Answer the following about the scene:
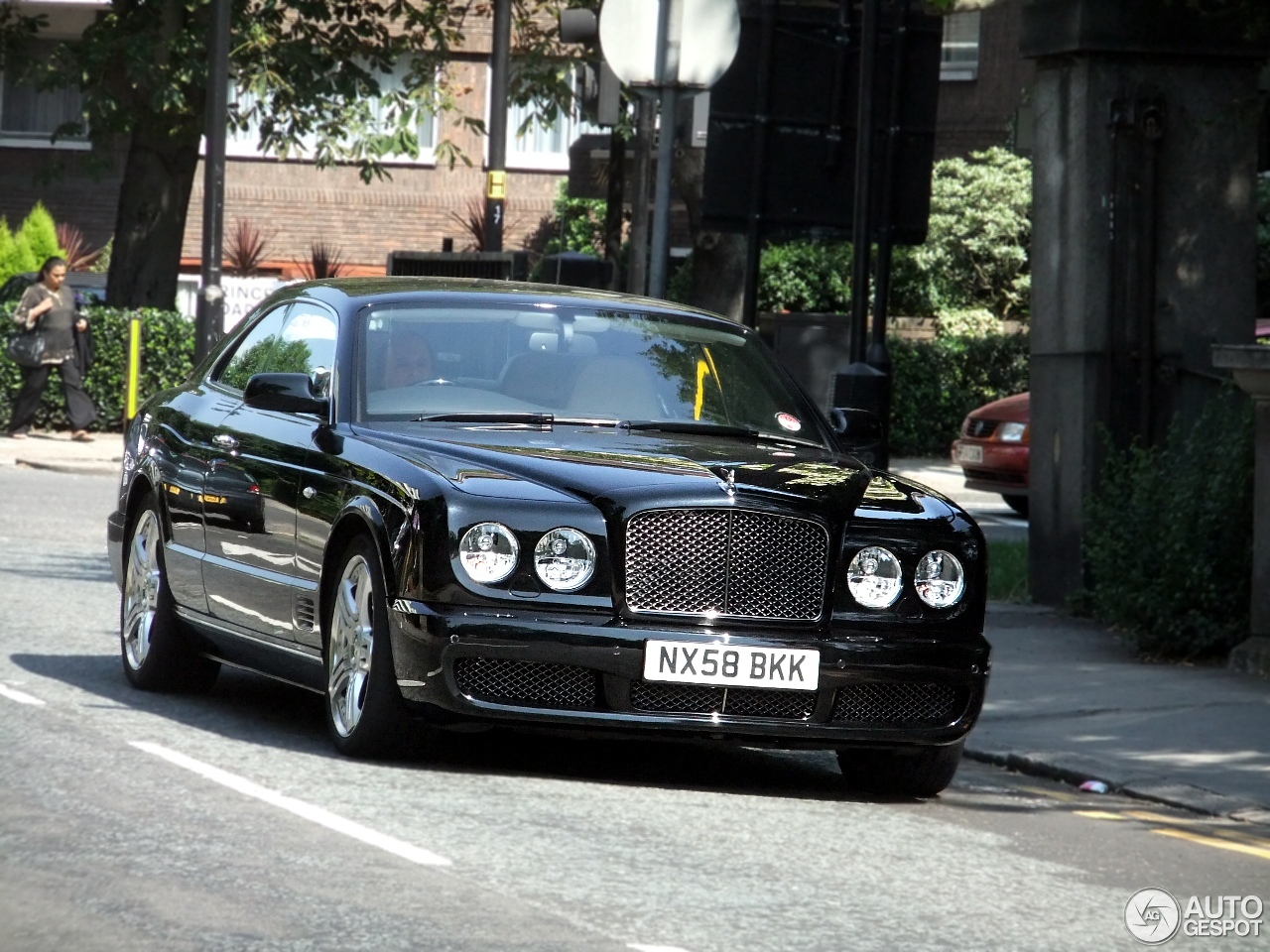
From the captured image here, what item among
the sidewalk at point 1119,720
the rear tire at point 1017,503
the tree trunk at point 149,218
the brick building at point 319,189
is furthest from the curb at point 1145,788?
the brick building at point 319,189

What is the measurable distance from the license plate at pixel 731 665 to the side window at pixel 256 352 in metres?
2.56

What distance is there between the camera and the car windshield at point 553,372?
849cm

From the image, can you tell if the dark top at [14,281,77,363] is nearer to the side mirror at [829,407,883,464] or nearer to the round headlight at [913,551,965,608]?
the side mirror at [829,407,883,464]

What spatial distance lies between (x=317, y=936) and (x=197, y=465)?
4.17 metres

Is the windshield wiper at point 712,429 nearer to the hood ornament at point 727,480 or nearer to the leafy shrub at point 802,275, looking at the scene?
the hood ornament at point 727,480

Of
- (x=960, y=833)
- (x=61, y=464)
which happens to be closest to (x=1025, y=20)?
(x=960, y=833)

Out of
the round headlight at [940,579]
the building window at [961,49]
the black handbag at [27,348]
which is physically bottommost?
the round headlight at [940,579]

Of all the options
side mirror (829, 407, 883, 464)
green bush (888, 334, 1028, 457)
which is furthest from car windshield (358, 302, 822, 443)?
green bush (888, 334, 1028, 457)

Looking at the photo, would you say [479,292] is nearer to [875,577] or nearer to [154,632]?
[154,632]

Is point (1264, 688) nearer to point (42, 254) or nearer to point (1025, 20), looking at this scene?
point (1025, 20)

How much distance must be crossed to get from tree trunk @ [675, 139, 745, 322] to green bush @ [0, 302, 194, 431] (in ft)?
17.8

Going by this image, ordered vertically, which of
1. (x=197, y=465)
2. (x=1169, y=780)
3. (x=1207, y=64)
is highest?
(x=1207, y=64)

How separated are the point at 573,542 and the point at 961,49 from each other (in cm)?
3379

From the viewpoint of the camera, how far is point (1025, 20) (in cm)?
1377
